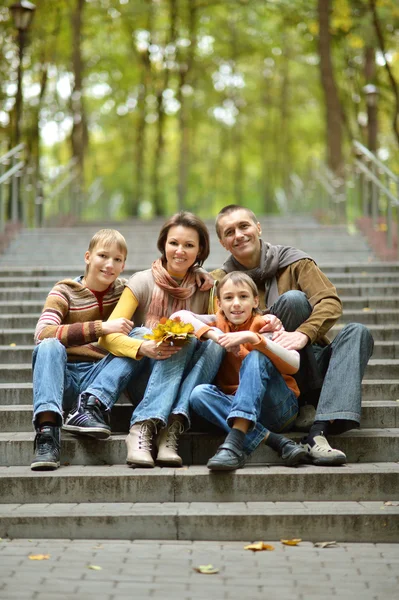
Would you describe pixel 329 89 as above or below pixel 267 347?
above

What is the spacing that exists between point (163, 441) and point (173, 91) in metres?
21.1

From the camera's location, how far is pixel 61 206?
16672 millimetres

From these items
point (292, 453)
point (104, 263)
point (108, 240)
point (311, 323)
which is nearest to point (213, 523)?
point (292, 453)

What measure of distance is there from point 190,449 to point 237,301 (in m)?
0.88

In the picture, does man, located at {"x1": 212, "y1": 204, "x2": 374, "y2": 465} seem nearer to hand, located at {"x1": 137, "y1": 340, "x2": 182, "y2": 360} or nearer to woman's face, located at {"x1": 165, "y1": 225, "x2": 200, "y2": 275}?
woman's face, located at {"x1": 165, "y1": 225, "x2": 200, "y2": 275}

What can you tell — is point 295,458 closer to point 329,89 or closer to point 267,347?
→ point 267,347

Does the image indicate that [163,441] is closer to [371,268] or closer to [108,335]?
[108,335]

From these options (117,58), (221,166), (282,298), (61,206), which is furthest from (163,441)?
(221,166)

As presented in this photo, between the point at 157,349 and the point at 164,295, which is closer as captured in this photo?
the point at 157,349

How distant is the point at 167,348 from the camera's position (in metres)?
4.77

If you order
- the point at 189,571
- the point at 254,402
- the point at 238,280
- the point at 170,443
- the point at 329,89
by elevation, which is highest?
the point at 329,89

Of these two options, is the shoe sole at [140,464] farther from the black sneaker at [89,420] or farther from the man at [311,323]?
the man at [311,323]

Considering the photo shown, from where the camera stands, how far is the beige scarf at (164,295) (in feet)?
16.8

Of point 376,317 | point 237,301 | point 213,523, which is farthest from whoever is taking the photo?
point 376,317
